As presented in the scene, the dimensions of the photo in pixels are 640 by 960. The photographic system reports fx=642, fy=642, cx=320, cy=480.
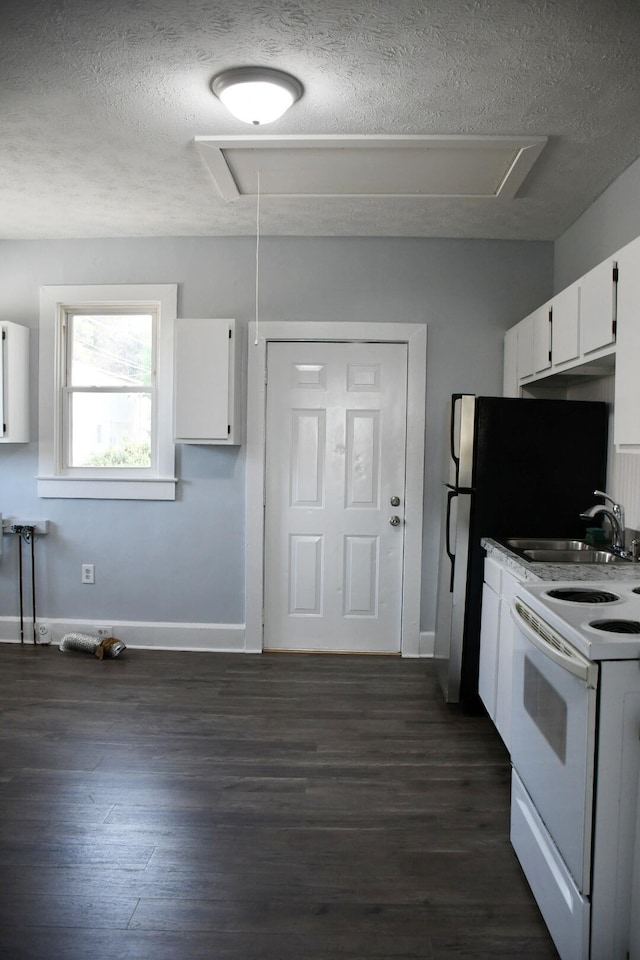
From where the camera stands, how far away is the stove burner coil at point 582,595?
2.03 metres

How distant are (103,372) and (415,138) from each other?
96.1 inches

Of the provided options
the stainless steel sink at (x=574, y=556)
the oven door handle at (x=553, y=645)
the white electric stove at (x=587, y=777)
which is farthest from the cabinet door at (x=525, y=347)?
the white electric stove at (x=587, y=777)

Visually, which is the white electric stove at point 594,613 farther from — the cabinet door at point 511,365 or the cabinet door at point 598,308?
the cabinet door at point 511,365

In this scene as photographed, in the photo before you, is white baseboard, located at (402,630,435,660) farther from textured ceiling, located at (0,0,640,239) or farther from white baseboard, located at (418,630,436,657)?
textured ceiling, located at (0,0,640,239)

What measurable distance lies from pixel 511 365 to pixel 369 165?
1.45 m

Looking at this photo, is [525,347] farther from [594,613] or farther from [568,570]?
[594,613]

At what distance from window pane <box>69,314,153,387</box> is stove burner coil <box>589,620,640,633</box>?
126 inches

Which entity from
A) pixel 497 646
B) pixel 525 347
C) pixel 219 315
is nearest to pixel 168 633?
pixel 219 315

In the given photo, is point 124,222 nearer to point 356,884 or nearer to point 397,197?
point 397,197

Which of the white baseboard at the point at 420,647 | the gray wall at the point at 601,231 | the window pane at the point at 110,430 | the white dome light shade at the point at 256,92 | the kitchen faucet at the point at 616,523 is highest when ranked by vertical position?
the white dome light shade at the point at 256,92

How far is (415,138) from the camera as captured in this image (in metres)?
2.65

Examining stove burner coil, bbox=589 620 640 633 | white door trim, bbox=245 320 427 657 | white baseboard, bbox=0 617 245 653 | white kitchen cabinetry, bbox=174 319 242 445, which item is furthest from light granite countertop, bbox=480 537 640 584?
white baseboard, bbox=0 617 245 653

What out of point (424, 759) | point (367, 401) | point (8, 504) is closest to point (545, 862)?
point (424, 759)

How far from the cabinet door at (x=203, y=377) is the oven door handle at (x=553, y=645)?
2.25 m
